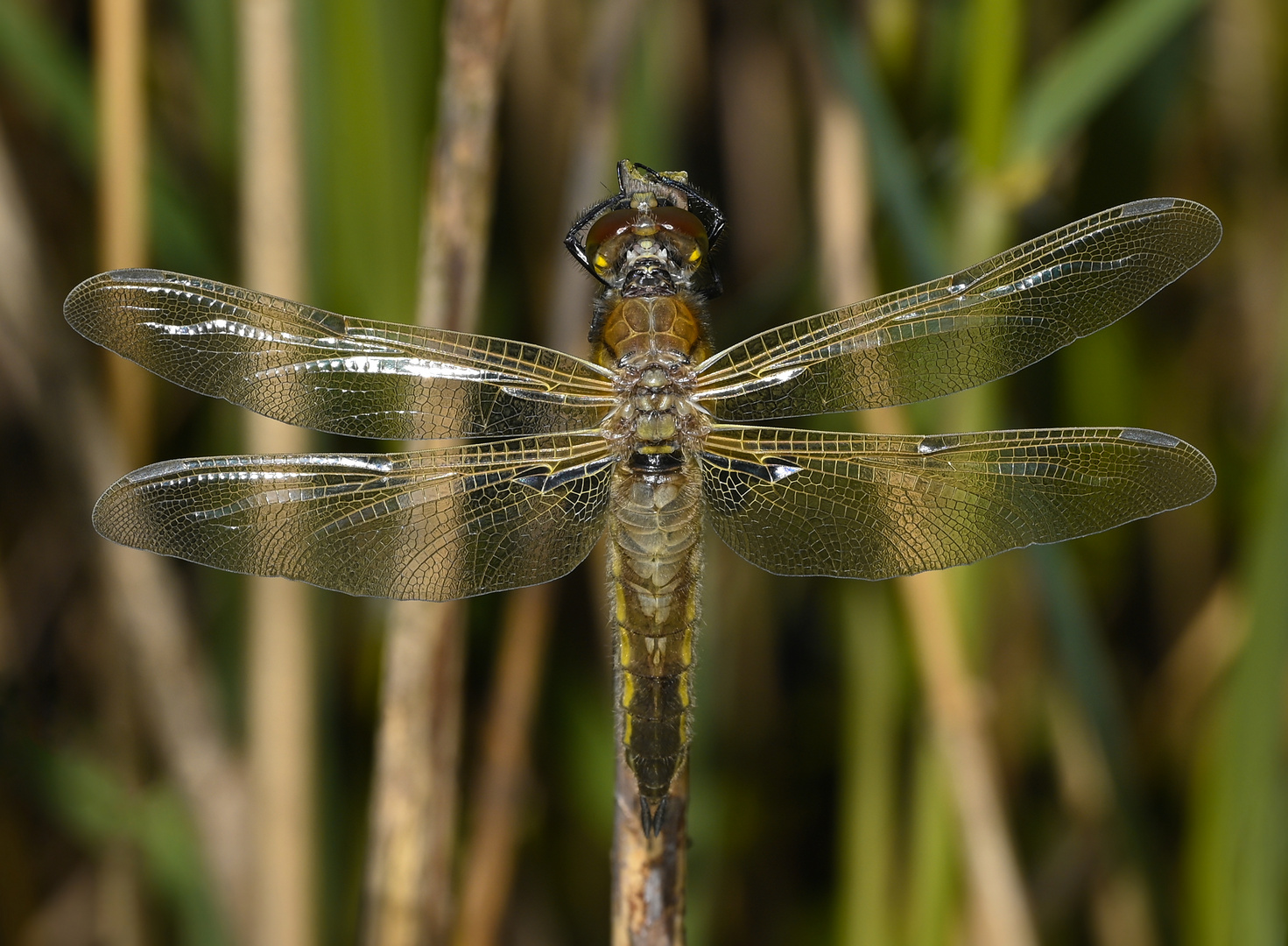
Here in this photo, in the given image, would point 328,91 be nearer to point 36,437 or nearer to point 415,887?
point 415,887

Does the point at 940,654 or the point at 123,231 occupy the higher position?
the point at 123,231

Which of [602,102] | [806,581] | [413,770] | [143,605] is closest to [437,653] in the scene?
[413,770]

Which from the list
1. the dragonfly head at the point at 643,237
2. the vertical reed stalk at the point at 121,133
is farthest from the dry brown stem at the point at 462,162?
the vertical reed stalk at the point at 121,133

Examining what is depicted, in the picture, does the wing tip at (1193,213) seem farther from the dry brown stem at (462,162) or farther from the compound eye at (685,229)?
the dry brown stem at (462,162)

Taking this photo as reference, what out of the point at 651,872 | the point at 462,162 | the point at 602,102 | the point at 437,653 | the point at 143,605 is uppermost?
the point at 602,102

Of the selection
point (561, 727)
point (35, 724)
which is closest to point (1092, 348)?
point (561, 727)

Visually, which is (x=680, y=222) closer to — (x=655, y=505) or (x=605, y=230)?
(x=605, y=230)
